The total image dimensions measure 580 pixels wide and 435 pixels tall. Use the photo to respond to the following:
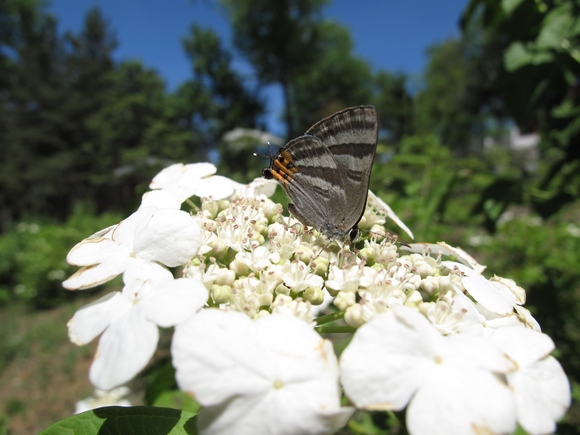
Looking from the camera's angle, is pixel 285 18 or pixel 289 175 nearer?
pixel 289 175

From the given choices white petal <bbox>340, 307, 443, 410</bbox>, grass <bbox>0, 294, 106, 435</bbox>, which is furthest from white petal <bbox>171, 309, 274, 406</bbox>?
grass <bbox>0, 294, 106, 435</bbox>

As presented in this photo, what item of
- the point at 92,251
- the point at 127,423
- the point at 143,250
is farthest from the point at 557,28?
the point at 127,423

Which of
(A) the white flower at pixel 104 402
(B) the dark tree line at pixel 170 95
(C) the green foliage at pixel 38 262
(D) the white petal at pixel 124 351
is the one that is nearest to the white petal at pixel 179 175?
(D) the white petal at pixel 124 351

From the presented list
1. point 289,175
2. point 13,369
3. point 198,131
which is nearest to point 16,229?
point 13,369

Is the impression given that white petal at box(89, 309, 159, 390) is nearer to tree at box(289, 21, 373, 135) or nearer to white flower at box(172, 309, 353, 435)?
white flower at box(172, 309, 353, 435)

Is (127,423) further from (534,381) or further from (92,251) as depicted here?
(534,381)

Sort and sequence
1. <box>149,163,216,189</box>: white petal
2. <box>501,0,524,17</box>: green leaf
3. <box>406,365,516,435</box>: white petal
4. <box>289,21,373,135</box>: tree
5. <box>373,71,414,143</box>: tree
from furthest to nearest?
<box>373,71,414,143</box>: tree → <box>289,21,373,135</box>: tree → <box>501,0,524,17</box>: green leaf → <box>149,163,216,189</box>: white petal → <box>406,365,516,435</box>: white petal

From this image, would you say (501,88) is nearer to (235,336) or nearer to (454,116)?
(235,336)
